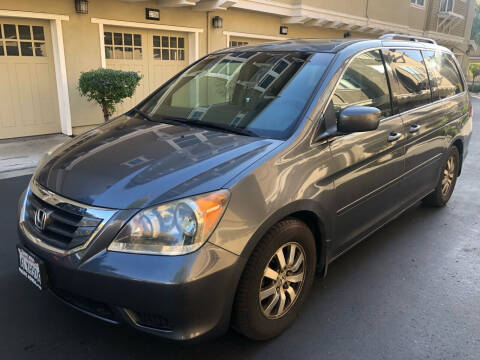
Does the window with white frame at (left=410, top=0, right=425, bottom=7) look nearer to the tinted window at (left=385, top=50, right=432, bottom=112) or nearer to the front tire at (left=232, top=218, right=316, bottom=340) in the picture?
the tinted window at (left=385, top=50, right=432, bottom=112)

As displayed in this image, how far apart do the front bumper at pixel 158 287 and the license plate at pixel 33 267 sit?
63 mm

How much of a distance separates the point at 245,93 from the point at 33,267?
1.80 meters

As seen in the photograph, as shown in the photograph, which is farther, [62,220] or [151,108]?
[151,108]

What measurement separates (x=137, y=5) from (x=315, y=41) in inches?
257

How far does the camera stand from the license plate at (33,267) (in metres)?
2.12

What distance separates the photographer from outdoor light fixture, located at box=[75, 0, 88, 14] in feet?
25.3

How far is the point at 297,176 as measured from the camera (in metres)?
2.39

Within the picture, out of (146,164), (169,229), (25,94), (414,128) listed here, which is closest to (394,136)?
(414,128)

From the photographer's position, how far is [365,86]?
3.15 meters

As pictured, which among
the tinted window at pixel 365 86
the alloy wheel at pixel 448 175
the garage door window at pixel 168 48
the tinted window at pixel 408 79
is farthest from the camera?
the garage door window at pixel 168 48

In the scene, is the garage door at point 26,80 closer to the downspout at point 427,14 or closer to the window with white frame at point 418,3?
the window with white frame at point 418,3

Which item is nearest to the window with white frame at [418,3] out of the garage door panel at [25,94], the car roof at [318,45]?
the garage door panel at [25,94]

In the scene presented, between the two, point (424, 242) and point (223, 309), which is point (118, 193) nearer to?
point (223, 309)

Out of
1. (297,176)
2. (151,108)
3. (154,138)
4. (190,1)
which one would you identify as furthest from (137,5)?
(297,176)
